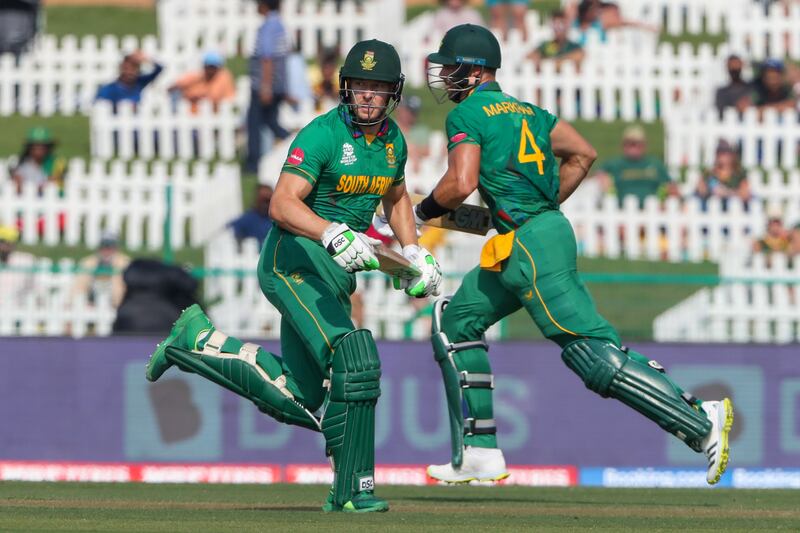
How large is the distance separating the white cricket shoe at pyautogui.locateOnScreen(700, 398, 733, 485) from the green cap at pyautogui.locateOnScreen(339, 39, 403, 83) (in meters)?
2.37

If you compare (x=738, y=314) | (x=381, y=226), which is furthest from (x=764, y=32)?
(x=381, y=226)

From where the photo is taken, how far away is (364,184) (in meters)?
8.80

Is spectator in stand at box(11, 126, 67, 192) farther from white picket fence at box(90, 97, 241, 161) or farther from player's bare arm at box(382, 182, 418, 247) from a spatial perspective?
player's bare arm at box(382, 182, 418, 247)

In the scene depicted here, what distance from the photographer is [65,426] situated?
45.8ft

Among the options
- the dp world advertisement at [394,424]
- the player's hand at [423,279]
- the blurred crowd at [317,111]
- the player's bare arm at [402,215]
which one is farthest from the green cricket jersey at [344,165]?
the blurred crowd at [317,111]

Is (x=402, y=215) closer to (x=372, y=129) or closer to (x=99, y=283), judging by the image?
(x=372, y=129)

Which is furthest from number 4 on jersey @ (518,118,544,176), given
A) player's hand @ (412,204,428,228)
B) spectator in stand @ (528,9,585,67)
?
spectator in stand @ (528,9,585,67)

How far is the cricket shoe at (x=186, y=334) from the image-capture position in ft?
30.2

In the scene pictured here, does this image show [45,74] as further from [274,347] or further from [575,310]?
[575,310]

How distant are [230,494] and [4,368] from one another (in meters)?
3.81

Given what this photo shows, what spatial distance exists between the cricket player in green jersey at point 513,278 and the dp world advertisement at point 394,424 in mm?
4298

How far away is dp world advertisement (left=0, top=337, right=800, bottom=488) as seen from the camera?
13.9 m

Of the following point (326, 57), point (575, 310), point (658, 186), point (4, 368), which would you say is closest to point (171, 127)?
point (326, 57)

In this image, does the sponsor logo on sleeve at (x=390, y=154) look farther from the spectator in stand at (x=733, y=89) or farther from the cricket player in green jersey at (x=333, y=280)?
the spectator in stand at (x=733, y=89)
